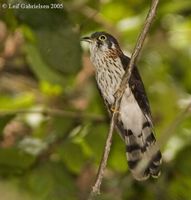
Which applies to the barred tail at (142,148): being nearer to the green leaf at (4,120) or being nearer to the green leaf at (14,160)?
the green leaf at (14,160)

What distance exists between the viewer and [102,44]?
14.8 feet

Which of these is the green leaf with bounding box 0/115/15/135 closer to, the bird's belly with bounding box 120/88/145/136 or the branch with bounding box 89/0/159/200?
the bird's belly with bounding box 120/88/145/136

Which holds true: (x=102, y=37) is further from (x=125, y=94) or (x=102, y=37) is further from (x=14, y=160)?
(x=14, y=160)

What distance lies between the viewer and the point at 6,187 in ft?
15.8

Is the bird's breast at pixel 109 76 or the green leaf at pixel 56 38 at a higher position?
the green leaf at pixel 56 38

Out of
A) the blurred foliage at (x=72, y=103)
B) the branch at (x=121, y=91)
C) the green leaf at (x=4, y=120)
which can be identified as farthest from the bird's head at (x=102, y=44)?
the branch at (x=121, y=91)

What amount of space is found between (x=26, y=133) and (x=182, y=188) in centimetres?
128

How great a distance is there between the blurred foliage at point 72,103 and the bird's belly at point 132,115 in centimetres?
15

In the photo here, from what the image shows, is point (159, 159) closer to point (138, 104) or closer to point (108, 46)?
point (138, 104)

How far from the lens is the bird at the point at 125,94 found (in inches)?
164

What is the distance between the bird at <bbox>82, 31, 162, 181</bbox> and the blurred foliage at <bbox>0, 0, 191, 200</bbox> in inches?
5.3

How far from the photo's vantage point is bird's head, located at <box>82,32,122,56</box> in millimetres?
4441

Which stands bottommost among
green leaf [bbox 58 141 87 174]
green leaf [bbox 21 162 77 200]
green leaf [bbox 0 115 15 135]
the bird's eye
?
green leaf [bbox 21 162 77 200]

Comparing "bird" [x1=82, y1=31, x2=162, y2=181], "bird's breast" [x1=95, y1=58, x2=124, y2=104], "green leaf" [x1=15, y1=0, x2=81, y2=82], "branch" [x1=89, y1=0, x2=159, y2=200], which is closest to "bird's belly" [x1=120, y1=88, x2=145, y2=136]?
"bird" [x1=82, y1=31, x2=162, y2=181]
